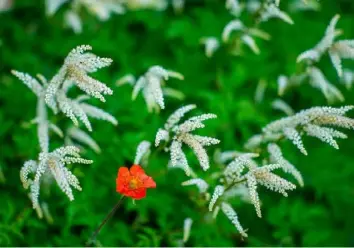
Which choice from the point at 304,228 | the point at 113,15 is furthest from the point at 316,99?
the point at 113,15

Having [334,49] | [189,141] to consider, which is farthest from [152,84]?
[334,49]

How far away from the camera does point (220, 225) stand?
4070mm


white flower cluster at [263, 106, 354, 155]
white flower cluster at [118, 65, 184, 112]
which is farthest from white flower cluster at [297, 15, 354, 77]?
white flower cluster at [118, 65, 184, 112]

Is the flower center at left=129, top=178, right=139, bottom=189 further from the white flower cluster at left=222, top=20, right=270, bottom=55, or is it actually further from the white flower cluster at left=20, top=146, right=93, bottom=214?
the white flower cluster at left=222, top=20, right=270, bottom=55

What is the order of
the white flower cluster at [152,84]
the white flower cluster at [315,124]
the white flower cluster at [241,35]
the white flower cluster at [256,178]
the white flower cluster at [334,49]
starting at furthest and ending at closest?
1. the white flower cluster at [241,35]
2. the white flower cluster at [334,49]
3. the white flower cluster at [152,84]
4. the white flower cluster at [315,124]
5. the white flower cluster at [256,178]

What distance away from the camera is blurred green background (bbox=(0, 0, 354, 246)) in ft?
13.1

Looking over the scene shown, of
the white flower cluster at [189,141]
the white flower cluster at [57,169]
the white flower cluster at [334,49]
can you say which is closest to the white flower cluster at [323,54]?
the white flower cluster at [334,49]

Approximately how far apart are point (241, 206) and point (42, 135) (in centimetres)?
155

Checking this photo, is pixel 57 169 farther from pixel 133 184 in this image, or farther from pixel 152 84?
pixel 152 84

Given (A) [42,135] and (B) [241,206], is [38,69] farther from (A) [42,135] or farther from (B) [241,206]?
(B) [241,206]

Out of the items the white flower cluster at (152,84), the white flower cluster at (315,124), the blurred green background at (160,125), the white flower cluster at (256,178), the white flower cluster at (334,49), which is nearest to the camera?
the white flower cluster at (256,178)

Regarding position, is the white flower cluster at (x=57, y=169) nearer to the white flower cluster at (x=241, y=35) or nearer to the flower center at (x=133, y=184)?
the flower center at (x=133, y=184)

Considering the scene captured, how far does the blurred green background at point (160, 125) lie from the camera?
399cm

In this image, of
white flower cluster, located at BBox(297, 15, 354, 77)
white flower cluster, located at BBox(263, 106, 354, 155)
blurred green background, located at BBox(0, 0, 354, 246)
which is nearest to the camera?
white flower cluster, located at BBox(263, 106, 354, 155)
